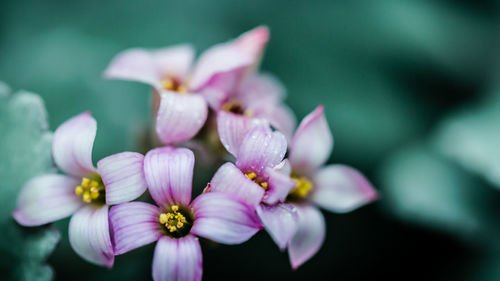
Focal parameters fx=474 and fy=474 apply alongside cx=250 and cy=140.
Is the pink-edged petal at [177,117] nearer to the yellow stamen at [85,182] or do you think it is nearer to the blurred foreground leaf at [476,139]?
the yellow stamen at [85,182]

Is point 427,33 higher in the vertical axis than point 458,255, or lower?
higher

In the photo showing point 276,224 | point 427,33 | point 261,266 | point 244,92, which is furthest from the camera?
point 427,33

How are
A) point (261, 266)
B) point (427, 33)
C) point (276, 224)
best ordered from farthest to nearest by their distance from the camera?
point (427, 33)
point (261, 266)
point (276, 224)

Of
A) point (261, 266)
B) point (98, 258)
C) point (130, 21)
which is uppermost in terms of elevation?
point (130, 21)

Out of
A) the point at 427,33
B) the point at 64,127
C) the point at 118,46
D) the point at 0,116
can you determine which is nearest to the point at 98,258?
the point at 64,127

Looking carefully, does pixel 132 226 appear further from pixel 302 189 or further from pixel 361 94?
pixel 361 94

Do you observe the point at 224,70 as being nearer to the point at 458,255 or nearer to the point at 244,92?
the point at 244,92

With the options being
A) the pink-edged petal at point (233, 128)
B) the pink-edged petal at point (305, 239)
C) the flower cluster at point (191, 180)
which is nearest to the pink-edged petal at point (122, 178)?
the flower cluster at point (191, 180)
